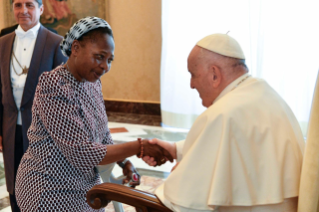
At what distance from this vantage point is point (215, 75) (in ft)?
5.39

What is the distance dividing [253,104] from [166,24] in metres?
5.51

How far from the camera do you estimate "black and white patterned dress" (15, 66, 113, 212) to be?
1764 mm

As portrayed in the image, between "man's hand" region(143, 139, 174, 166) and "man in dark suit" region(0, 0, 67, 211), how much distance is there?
116 cm

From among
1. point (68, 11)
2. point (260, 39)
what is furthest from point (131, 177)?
point (68, 11)

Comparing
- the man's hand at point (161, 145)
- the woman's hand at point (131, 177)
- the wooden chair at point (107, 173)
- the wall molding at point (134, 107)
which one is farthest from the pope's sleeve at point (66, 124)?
the wall molding at point (134, 107)

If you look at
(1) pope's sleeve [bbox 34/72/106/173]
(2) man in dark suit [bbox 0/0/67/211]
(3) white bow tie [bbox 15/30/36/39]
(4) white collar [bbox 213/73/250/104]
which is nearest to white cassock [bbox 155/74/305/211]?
(4) white collar [bbox 213/73/250/104]

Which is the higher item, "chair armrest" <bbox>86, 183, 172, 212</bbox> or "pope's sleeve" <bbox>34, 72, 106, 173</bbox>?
"pope's sleeve" <bbox>34, 72, 106, 173</bbox>

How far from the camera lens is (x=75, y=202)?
6.19ft

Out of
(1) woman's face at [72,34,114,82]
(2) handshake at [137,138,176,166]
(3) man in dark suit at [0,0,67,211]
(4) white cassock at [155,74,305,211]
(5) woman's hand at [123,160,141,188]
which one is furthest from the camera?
(3) man in dark suit at [0,0,67,211]

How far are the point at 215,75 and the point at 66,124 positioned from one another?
2.55ft

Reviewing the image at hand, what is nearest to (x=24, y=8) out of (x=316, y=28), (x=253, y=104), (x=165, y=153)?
(x=165, y=153)

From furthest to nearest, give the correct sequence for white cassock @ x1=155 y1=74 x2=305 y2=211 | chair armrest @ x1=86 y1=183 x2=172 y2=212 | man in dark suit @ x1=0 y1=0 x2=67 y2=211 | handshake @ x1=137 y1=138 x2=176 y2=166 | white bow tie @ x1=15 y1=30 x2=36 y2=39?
white bow tie @ x1=15 y1=30 x2=36 y2=39
man in dark suit @ x1=0 y1=0 x2=67 y2=211
handshake @ x1=137 y1=138 x2=176 y2=166
chair armrest @ x1=86 y1=183 x2=172 y2=212
white cassock @ x1=155 y1=74 x2=305 y2=211

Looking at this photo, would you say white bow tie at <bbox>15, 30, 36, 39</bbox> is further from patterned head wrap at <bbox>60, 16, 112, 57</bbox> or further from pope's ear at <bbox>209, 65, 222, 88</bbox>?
pope's ear at <bbox>209, 65, 222, 88</bbox>

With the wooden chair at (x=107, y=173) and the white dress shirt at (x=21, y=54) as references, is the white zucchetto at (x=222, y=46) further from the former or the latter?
the white dress shirt at (x=21, y=54)
